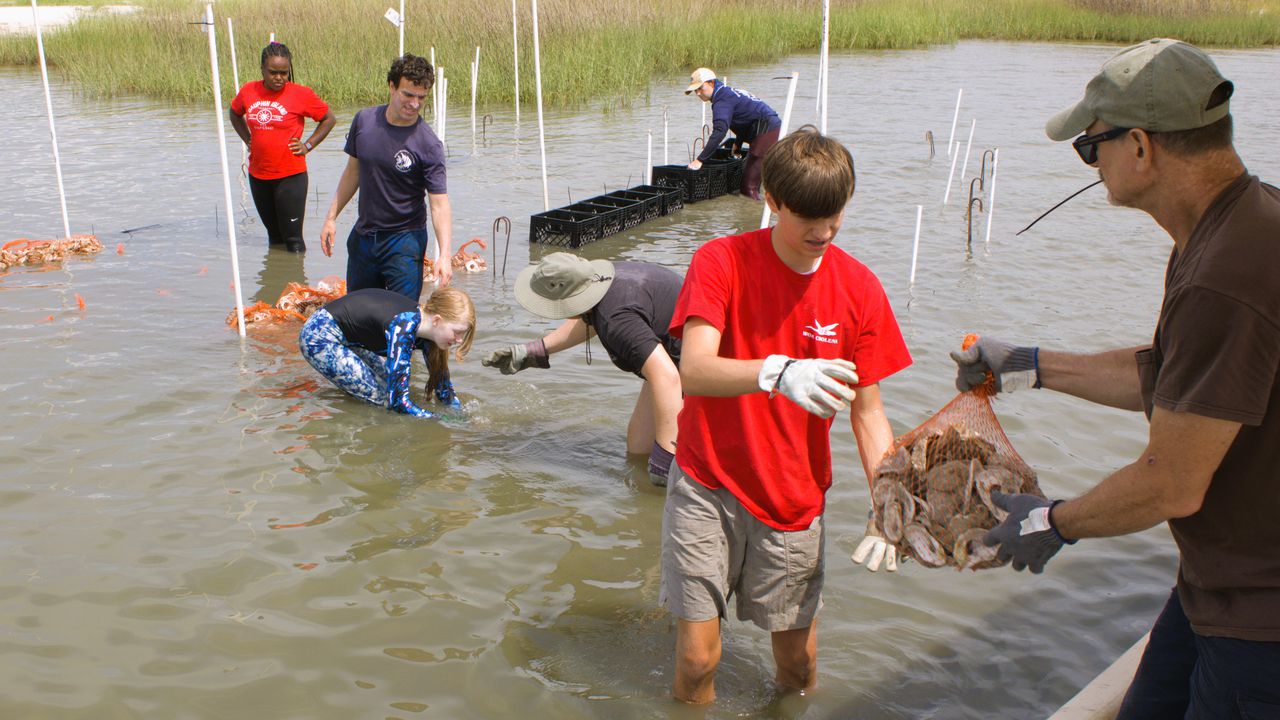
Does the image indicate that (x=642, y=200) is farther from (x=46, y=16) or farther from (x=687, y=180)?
(x=46, y=16)

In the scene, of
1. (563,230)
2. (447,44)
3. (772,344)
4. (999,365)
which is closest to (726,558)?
(772,344)

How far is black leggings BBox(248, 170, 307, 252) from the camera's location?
930 cm

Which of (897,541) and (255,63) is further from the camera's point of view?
(255,63)

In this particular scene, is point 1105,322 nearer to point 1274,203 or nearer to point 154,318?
point 1274,203

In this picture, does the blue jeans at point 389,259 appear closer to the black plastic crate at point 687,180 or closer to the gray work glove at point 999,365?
the gray work glove at point 999,365

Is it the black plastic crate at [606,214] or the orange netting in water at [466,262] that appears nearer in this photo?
the orange netting in water at [466,262]

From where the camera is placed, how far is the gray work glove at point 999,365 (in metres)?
2.87

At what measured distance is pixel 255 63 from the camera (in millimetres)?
19344

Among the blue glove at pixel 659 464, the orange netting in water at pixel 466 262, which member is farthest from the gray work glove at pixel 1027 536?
the orange netting in water at pixel 466 262

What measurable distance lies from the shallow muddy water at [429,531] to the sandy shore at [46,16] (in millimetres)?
20248

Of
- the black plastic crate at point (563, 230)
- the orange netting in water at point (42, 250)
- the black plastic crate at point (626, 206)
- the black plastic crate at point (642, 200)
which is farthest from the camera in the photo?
the black plastic crate at point (642, 200)

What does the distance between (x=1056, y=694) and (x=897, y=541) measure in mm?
1380

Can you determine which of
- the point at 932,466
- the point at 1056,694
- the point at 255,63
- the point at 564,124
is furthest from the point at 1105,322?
the point at 255,63

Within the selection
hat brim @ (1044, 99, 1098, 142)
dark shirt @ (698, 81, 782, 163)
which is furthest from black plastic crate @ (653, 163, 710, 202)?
hat brim @ (1044, 99, 1098, 142)
